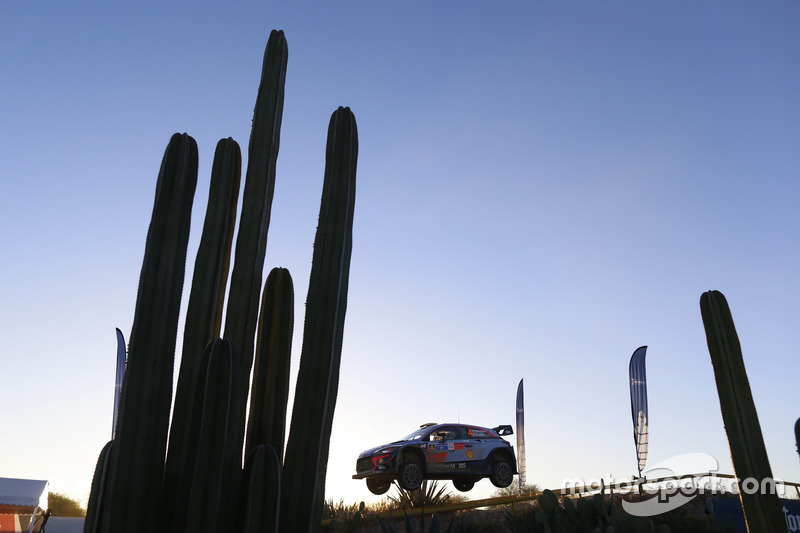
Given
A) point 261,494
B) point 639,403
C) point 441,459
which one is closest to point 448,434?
point 441,459

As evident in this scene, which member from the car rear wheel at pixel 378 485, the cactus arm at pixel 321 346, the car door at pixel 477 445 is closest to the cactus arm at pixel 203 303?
the cactus arm at pixel 321 346

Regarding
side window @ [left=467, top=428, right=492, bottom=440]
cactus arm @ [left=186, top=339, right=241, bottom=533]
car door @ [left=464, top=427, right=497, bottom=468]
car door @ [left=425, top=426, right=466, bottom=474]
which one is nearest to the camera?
cactus arm @ [left=186, top=339, right=241, bottom=533]

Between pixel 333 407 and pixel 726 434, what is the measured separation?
10.0 feet

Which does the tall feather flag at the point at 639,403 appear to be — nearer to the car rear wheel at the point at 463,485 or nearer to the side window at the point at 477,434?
the side window at the point at 477,434

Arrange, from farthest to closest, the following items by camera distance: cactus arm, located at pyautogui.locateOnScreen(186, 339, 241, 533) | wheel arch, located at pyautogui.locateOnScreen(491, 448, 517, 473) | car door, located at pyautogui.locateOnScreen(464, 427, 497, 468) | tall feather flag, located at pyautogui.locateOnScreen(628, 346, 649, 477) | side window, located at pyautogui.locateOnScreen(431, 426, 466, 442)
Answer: tall feather flag, located at pyautogui.locateOnScreen(628, 346, 649, 477)
wheel arch, located at pyautogui.locateOnScreen(491, 448, 517, 473)
car door, located at pyautogui.locateOnScreen(464, 427, 497, 468)
side window, located at pyautogui.locateOnScreen(431, 426, 466, 442)
cactus arm, located at pyautogui.locateOnScreen(186, 339, 241, 533)

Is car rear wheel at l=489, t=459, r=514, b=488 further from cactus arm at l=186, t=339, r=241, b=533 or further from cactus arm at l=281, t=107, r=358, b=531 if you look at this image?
Answer: cactus arm at l=186, t=339, r=241, b=533

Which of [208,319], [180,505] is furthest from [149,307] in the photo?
[180,505]

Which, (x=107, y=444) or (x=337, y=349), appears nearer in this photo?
(x=107, y=444)

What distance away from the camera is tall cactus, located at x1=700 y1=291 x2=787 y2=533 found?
4.28m

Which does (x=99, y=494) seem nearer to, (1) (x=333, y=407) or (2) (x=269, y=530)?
(2) (x=269, y=530)

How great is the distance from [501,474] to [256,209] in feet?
39.1

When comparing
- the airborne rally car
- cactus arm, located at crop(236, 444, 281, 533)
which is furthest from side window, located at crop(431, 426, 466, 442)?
cactus arm, located at crop(236, 444, 281, 533)

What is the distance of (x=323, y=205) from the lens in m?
4.49

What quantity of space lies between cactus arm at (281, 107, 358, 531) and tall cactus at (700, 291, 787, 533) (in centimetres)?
308
